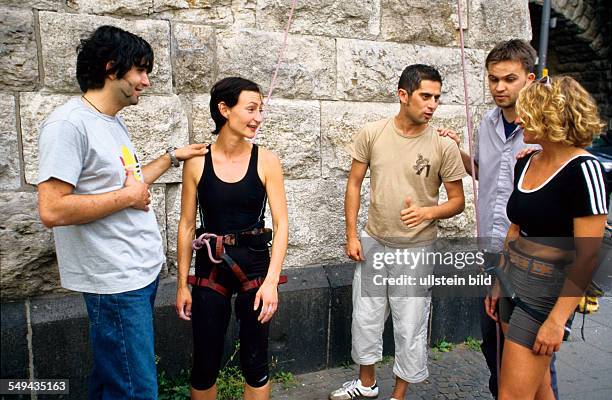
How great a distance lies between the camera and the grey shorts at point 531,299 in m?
2.14

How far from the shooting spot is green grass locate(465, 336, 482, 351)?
408cm

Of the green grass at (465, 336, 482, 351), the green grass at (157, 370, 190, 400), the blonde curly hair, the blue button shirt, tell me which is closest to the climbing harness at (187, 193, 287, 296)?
the green grass at (157, 370, 190, 400)

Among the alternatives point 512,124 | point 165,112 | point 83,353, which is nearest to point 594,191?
point 512,124

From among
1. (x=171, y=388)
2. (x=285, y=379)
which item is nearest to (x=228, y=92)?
(x=171, y=388)

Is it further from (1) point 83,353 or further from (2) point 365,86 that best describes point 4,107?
(2) point 365,86

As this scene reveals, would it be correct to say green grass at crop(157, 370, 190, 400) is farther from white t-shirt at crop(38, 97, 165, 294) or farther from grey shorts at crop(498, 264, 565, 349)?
grey shorts at crop(498, 264, 565, 349)

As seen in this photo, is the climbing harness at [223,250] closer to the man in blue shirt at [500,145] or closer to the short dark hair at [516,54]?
the man in blue shirt at [500,145]

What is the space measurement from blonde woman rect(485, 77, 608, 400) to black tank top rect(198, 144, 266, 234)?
47.2 inches

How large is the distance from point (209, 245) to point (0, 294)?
1254 millimetres

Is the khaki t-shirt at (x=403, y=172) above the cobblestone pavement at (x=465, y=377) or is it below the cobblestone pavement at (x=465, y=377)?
above

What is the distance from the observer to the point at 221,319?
8.44 feet

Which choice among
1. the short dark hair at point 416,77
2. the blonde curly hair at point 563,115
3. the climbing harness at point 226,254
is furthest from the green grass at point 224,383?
the blonde curly hair at point 563,115

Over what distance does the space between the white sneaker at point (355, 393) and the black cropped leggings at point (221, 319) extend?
87 cm

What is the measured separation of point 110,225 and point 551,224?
1.79 meters
